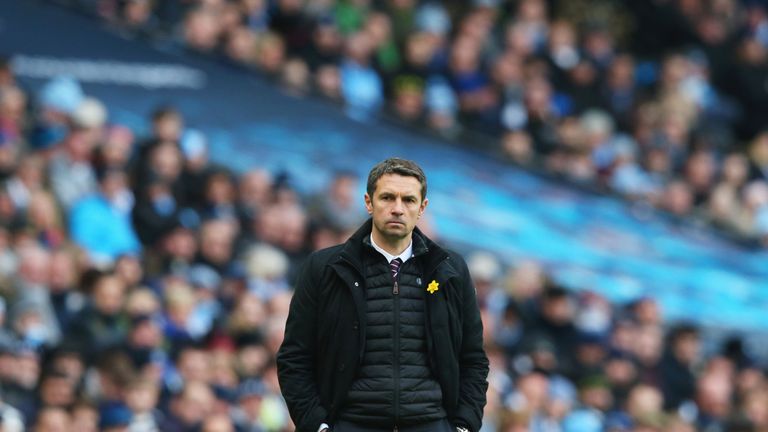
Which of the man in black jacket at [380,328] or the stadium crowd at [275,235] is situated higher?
the stadium crowd at [275,235]

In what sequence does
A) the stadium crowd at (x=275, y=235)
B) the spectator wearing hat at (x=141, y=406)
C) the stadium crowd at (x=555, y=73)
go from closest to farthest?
the spectator wearing hat at (x=141, y=406) → the stadium crowd at (x=275, y=235) → the stadium crowd at (x=555, y=73)

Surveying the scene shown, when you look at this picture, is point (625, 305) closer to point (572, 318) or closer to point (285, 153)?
point (572, 318)

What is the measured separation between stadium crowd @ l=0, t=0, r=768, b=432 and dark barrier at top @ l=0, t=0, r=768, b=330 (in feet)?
0.68

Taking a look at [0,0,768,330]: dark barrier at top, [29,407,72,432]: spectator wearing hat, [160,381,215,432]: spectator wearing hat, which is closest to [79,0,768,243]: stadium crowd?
[0,0,768,330]: dark barrier at top

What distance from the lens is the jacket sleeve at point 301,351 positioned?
6.64 metres

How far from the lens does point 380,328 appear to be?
660 cm

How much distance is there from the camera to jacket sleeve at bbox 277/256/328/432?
21.8 feet

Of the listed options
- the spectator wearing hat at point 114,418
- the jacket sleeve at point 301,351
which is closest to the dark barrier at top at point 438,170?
the spectator wearing hat at point 114,418

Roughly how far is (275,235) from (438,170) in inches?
92.1

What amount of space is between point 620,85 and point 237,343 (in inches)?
302

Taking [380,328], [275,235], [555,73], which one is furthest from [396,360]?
[555,73]

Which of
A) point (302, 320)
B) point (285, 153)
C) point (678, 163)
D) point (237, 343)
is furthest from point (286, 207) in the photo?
point (302, 320)

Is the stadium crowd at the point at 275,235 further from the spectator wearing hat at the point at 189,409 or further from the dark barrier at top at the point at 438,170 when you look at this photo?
the dark barrier at top at the point at 438,170

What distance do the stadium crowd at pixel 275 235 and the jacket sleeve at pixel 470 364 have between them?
4172mm
